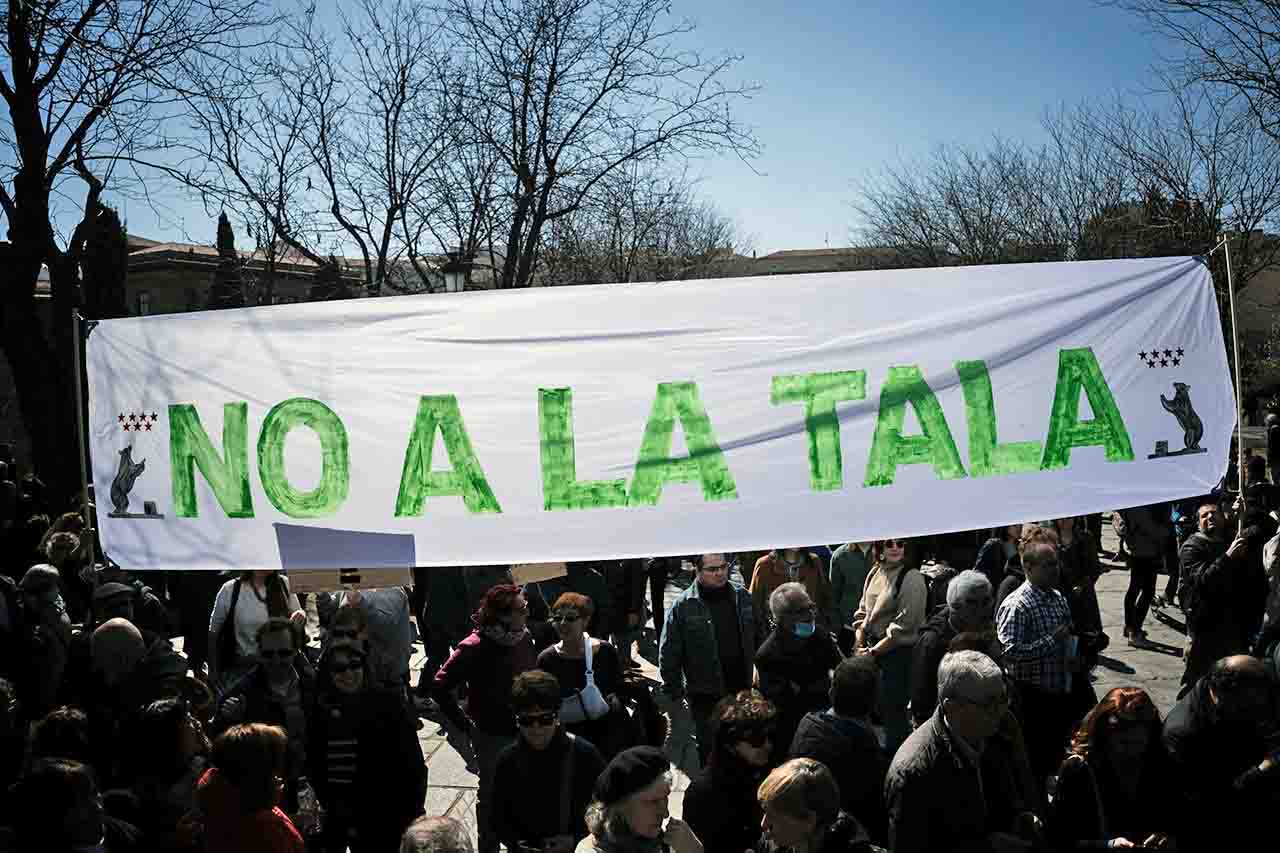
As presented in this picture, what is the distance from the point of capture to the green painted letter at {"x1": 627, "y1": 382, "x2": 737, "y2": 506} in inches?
160

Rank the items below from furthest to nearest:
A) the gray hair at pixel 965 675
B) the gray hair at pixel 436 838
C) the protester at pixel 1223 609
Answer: the protester at pixel 1223 609 → the gray hair at pixel 965 675 → the gray hair at pixel 436 838

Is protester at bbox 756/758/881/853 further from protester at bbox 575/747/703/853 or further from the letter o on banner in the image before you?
the letter o on banner

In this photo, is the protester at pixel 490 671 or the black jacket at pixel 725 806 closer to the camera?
the black jacket at pixel 725 806

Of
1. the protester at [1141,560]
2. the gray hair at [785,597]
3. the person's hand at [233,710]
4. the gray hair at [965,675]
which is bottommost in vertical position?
the protester at [1141,560]

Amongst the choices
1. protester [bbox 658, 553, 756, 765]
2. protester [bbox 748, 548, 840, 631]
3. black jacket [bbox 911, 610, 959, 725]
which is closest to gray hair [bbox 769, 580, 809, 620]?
protester [bbox 658, 553, 756, 765]

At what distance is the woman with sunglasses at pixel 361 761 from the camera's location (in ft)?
14.3

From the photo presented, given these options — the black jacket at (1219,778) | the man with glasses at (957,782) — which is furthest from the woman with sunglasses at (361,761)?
the black jacket at (1219,778)

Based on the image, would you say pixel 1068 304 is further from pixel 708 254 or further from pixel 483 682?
pixel 708 254

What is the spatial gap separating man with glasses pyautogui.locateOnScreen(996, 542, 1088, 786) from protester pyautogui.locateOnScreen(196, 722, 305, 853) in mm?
3648

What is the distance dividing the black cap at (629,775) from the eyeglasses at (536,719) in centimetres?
68

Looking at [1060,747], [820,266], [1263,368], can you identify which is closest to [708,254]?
[1263,368]

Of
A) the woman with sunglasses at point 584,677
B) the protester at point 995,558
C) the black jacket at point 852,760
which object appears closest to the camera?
the black jacket at point 852,760

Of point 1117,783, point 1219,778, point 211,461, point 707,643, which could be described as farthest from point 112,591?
point 1219,778

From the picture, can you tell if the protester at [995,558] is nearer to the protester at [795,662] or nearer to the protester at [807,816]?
the protester at [795,662]
